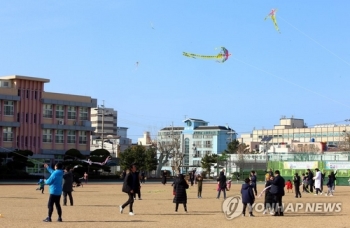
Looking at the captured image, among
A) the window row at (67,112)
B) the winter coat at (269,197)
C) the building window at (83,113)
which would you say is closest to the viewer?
the winter coat at (269,197)

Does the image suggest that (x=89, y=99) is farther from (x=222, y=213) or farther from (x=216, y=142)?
(x=222, y=213)

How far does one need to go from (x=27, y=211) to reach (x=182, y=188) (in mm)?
4930

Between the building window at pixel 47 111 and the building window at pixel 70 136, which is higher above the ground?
the building window at pixel 47 111

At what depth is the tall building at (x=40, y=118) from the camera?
81.6 meters

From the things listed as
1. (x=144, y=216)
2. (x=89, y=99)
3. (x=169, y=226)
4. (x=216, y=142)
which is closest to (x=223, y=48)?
(x=144, y=216)

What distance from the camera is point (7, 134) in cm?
8150

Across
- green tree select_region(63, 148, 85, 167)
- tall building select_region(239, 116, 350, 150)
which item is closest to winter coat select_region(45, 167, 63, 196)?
green tree select_region(63, 148, 85, 167)

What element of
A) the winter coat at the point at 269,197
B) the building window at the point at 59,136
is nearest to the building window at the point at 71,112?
the building window at the point at 59,136

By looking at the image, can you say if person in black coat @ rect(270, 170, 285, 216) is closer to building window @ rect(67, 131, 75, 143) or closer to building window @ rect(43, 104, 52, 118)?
building window @ rect(43, 104, 52, 118)

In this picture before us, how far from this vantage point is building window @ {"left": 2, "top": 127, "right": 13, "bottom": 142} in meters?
81.0

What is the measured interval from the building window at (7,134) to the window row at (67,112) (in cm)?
596

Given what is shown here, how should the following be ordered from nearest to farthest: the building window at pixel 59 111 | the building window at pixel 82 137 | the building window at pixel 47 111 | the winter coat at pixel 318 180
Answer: the winter coat at pixel 318 180, the building window at pixel 47 111, the building window at pixel 59 111, the building window at pixel 82 137

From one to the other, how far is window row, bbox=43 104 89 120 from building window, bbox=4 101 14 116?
5441mm

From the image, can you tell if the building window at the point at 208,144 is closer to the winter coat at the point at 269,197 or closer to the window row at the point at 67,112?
the window row at the point at 67,112
